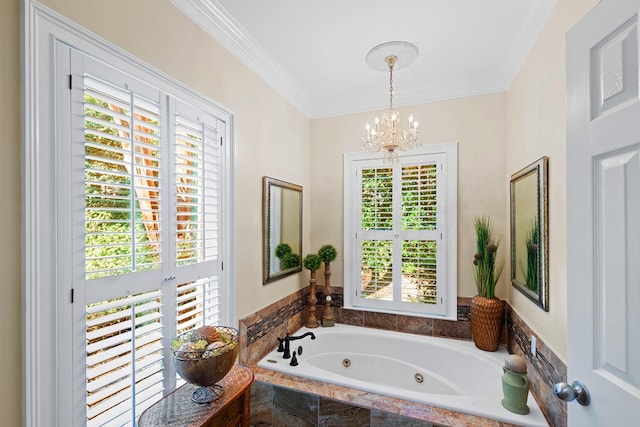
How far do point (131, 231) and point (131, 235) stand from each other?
0.02 m

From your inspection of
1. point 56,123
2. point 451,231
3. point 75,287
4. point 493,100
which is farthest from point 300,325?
point 493,100

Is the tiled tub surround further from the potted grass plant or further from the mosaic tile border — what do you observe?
the potted grass plant

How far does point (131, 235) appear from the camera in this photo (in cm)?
132

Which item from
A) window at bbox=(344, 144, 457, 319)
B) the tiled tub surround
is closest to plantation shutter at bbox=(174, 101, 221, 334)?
the tiled tub surround

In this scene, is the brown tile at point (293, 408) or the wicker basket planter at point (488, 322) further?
the wicker basket planter at point (488, 322)

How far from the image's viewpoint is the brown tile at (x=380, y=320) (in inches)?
112

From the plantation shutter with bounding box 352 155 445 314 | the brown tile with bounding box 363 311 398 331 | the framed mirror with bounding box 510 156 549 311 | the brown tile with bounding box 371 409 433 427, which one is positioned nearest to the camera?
the brown tile with bounding box 371 409 433 427

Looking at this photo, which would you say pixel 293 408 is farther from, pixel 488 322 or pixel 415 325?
pixel 488 322

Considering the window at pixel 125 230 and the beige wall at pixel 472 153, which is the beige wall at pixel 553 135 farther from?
the window at pixel 125 230

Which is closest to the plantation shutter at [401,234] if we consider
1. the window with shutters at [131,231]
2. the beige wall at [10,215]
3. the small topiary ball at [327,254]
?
the small topiary ball at [327,254]

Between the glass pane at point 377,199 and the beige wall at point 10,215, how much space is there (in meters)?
2.46

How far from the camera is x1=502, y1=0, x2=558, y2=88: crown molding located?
1.67 m

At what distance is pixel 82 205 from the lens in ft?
3.71

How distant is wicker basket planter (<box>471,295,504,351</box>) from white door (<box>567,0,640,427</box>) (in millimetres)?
1504
